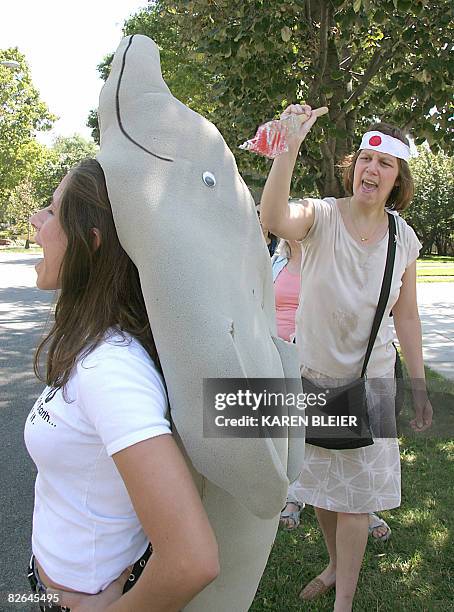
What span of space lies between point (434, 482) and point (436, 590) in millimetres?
1350

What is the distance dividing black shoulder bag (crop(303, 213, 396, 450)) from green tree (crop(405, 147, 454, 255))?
124 ft

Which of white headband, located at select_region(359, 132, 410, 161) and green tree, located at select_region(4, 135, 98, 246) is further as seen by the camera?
green tree, located at select_region(4, 135, 98, 246)

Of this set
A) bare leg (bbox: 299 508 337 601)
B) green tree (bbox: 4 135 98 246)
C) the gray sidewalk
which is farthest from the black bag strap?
green tree (bbox: 4 135 98 246)

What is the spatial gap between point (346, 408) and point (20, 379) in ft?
16.4

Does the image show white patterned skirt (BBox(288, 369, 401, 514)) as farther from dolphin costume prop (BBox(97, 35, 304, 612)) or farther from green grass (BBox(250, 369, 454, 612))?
dolphin costume prop (BBox(97, 35, 304, 612))

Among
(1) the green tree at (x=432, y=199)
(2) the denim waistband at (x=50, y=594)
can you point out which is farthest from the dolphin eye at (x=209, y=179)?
(1) the green tree at (x=432, y=199)

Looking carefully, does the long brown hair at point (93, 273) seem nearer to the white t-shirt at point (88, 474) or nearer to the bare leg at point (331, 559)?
the white t-shirt at point (88, 474)

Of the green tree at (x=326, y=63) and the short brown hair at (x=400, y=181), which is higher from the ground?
the green tree at (x=326, y=63)

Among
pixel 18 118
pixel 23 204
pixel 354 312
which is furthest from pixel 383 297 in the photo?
pixel 23 204

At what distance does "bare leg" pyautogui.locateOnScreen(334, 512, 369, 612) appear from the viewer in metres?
2.55

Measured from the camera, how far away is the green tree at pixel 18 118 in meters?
34.2

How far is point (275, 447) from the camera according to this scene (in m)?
1.18

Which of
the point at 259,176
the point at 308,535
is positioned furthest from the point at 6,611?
the point at 259,176

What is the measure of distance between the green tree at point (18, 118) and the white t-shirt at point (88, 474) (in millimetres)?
36436
